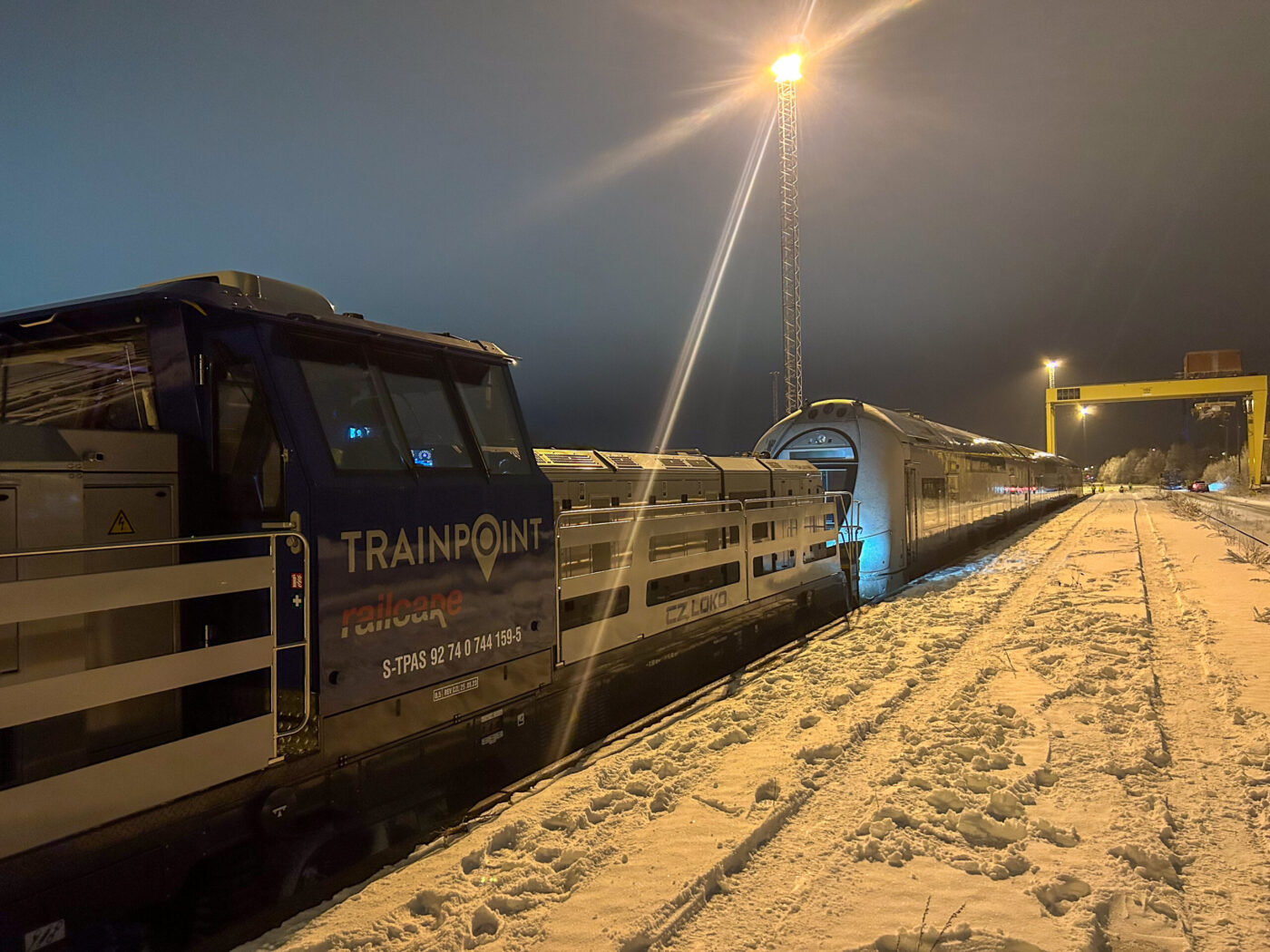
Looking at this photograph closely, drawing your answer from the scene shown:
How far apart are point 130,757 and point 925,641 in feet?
25.6

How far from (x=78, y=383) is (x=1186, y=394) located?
73.5m

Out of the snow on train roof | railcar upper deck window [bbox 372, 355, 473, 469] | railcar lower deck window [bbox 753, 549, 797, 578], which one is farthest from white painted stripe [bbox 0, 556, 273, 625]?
the snow on train roof

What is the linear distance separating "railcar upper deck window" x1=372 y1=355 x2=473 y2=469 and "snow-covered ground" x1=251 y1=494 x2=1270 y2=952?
2.00m

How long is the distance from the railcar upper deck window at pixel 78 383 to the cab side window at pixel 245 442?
0.42m

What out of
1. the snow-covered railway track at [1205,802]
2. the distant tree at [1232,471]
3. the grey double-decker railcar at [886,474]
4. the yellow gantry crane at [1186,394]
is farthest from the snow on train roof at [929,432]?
the distant tree at [1232,471]

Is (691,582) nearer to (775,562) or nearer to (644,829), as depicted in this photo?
(775,562)

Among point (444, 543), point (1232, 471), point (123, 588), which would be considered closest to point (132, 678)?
point (123, 588)

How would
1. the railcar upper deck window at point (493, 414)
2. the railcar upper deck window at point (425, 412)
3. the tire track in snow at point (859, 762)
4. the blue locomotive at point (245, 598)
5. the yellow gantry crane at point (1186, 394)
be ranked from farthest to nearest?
the yellow gantry crane at point (1186, 394) → the railcar upper deck window at point (493, 414) → the railcar upper deck window at point (425, 412) → the tire track in snow at point (859, 762) → the blue locomotive at point (245, 598)

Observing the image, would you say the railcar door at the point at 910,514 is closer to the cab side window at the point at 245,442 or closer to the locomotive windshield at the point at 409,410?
the locomotive windshield at the point at 409,410

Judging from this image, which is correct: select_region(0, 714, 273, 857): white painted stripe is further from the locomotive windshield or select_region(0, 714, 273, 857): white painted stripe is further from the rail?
the locomotive windshield

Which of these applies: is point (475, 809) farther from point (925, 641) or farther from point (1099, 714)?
point (925, 641)

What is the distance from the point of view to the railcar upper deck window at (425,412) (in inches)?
157

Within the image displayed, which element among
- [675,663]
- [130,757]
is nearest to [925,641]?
[675,663]

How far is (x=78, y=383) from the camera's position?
366 cm
